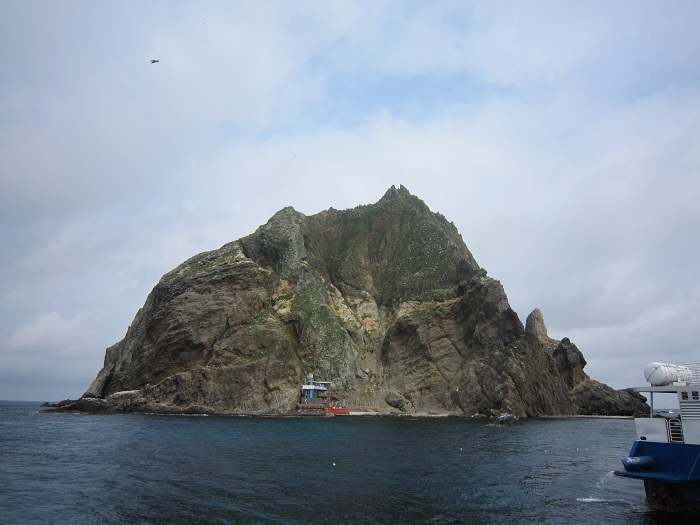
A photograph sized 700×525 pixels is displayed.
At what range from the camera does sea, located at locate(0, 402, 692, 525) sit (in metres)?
24.5

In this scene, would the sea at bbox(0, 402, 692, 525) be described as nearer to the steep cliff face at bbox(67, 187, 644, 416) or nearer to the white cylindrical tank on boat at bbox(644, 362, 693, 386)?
the white cylindrical tank on boat at bbox(644, 362, 693, 386)

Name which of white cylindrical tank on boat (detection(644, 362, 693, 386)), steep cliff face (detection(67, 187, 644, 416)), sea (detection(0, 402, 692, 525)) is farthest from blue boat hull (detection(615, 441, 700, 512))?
steep cliff face (detection(67, 187, 644, 416))

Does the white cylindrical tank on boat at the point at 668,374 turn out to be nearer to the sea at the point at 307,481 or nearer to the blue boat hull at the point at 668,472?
the blue boat hull at the point at 668,472

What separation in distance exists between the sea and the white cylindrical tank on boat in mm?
6868

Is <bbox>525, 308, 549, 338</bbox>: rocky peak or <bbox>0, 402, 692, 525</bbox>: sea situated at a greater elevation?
<bbox>525, 308, 549, 338</bbox>: rocky peak

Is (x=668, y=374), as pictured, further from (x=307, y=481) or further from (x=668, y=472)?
(x=307, y=481)

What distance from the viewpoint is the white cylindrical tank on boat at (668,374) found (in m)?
29.0

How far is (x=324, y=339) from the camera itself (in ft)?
402

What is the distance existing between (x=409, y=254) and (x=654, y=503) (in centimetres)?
13185

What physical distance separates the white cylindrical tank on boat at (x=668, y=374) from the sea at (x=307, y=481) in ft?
22.5

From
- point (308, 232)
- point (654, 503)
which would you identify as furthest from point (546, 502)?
point (308, 232)

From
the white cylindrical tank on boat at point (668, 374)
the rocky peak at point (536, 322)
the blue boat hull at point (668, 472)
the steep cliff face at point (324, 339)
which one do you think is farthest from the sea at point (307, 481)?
the rocky peak at point (536, 322)

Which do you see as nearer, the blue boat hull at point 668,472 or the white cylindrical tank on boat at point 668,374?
the blue boat hull at point 668,472

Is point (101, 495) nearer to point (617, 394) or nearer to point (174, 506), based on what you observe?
point (174, 506)
